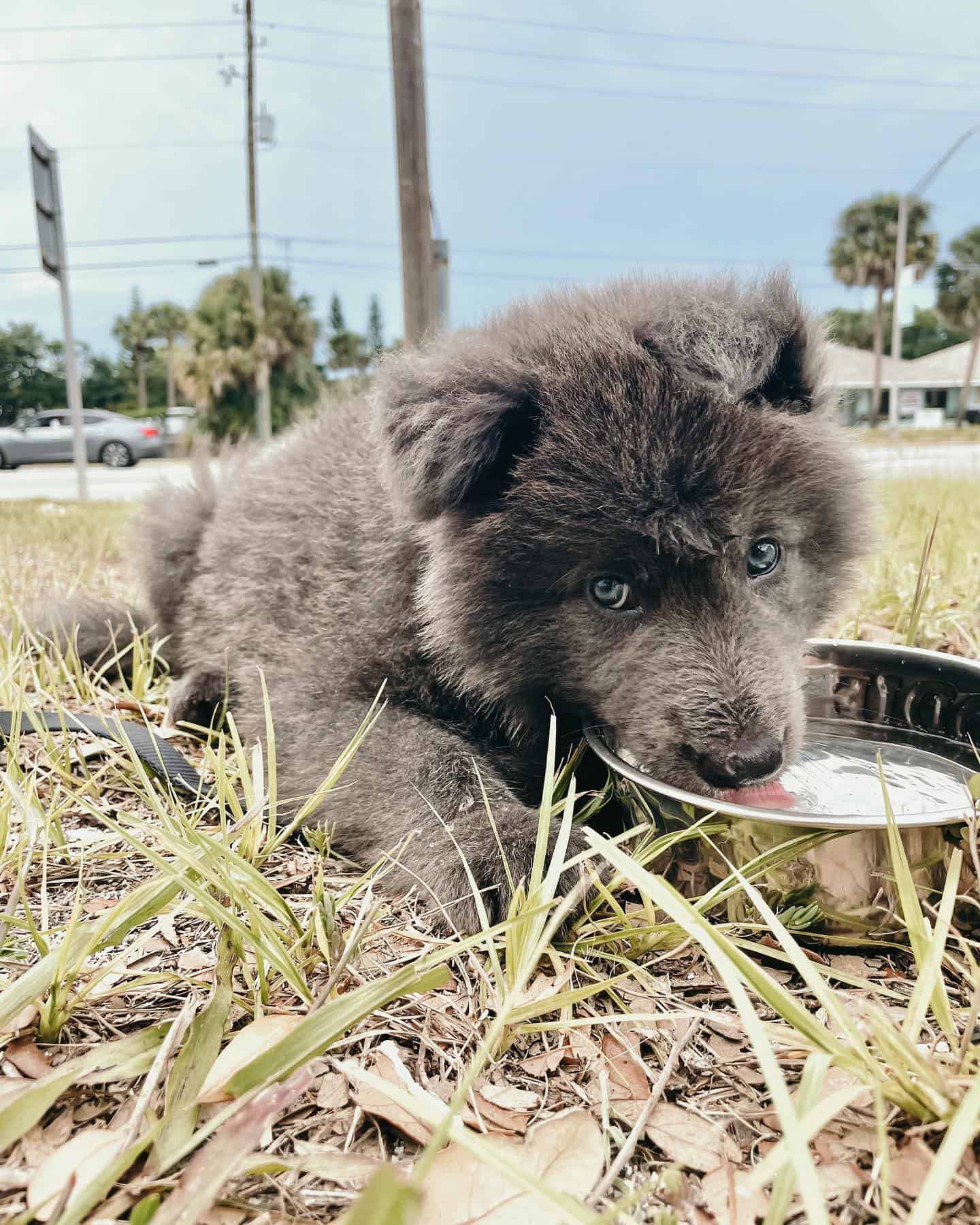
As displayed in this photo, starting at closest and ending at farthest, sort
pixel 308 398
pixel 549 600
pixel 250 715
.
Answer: pixel 549 600 < pixel 250 715 < pixel 308 398

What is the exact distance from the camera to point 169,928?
190 centimetres

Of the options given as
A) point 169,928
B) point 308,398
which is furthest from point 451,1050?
point 308,398

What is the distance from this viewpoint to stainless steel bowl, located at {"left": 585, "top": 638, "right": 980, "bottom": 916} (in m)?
1.75

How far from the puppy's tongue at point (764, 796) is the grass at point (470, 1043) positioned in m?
0.26

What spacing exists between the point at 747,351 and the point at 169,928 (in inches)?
76.9

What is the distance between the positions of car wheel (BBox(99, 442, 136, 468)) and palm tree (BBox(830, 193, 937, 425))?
41.3 metres

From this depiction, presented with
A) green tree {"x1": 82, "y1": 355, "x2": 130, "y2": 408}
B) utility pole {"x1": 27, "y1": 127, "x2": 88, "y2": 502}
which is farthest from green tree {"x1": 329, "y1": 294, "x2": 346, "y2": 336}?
utility pole {"x1": 27, "y1": 127, "x2": 88, "y2": 502}

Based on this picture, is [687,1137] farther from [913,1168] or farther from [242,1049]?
[242,1049]

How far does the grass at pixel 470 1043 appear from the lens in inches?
46.6

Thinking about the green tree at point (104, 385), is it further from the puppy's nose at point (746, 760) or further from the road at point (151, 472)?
the puppy's nose at point (746, 760)

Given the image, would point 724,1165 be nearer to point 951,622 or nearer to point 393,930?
point 393,930

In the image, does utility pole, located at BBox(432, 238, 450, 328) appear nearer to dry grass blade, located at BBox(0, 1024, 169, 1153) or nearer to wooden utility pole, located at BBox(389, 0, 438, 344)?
wooden utility pole, located at BBox(389, 0, 438, 344)

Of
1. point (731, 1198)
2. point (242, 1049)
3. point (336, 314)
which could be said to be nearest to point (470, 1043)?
point (242, 1049)

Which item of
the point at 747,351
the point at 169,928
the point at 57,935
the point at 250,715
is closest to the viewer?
the point at 57,935
